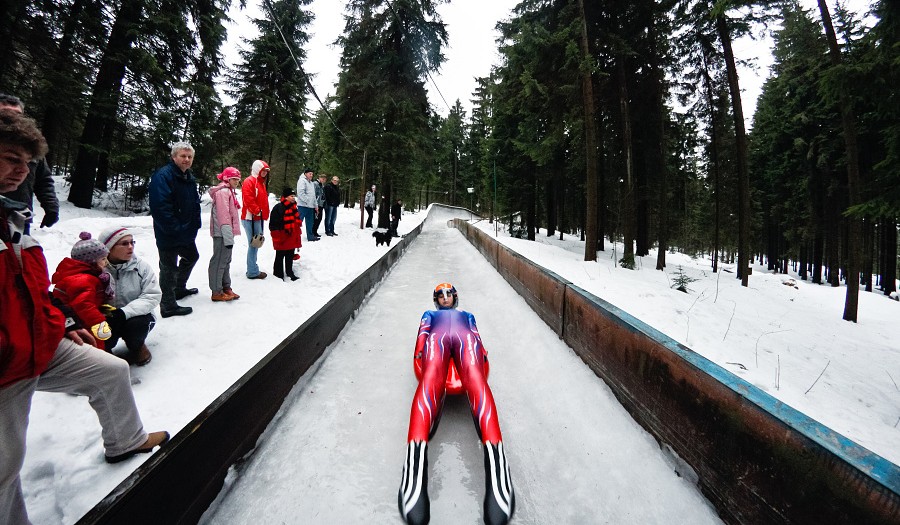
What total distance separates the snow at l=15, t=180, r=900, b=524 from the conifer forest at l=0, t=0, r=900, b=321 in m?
3.30

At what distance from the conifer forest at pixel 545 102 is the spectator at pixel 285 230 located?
297 centimetres

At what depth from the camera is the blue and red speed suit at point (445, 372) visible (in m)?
2.28

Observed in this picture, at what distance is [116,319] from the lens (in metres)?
2.62

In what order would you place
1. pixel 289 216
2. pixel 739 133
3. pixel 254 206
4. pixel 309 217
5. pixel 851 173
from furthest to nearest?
pixel 739 133 < pixel 309 217 < pixel 851 173 < pixel 289 216 < pixel 254 206

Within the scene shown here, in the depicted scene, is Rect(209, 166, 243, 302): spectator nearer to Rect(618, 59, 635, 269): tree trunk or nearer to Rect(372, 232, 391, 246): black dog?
Rect(372, 232, 391, 246): black dog

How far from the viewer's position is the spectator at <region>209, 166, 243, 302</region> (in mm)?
4242

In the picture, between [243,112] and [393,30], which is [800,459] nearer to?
[393,30]

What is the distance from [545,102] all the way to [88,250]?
10652mm

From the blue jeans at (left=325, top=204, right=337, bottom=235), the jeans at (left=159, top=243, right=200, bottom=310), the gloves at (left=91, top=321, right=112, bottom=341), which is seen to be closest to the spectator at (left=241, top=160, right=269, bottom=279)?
the jeans at (left=159, top=243, right=200, bottom=310)

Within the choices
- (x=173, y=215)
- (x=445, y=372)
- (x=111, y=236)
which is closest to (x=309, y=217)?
(x=173, y=215)

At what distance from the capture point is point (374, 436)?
8.35ft

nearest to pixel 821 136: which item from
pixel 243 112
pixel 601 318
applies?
pixel 601 318

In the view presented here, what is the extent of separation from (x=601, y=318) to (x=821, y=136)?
20.8 m

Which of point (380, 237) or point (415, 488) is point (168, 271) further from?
point (380, 237)
